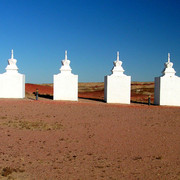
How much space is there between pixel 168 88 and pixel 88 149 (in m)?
15.6

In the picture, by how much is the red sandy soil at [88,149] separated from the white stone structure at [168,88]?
9423 millimetres

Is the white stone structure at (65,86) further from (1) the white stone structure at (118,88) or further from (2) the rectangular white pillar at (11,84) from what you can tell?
(2) the rectangular white pillar at (11,84)

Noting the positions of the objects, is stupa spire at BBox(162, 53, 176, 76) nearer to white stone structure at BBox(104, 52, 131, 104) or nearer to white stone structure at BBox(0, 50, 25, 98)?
white stone structure at BBox(104, 52, 131, 104)

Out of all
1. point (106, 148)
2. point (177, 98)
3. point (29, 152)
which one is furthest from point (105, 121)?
point (177, 98)

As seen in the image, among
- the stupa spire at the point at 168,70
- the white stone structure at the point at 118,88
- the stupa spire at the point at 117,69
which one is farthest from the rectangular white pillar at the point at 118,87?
the stupa spire at the point at 168,70

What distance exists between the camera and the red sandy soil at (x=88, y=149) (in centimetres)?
594

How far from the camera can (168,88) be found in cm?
2181

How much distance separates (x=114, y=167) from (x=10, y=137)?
438 cm

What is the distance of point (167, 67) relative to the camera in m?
22.2

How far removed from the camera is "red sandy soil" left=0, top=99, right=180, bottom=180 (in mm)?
5941

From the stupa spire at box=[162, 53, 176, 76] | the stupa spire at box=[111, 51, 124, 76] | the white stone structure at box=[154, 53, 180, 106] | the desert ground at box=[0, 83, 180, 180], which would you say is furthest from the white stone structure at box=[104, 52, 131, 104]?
the desert ground at box=[0, 83, 180, 180]

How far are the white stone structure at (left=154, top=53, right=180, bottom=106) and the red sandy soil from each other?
30.9ft

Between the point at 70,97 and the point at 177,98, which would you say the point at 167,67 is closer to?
the point at 177,98

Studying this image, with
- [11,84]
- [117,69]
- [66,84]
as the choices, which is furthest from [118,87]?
[11,84]
